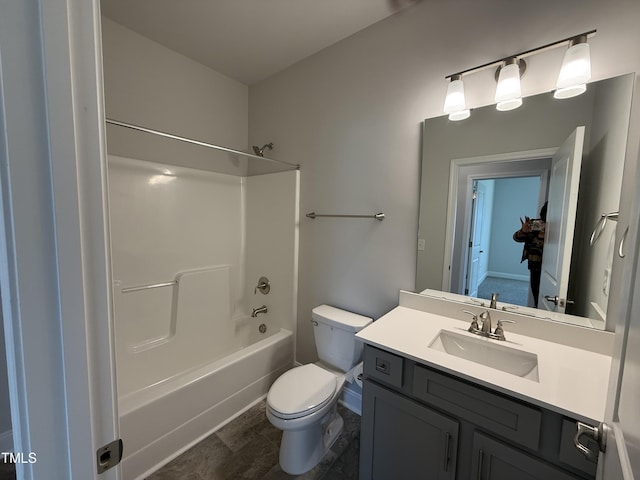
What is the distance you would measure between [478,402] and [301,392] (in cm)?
91

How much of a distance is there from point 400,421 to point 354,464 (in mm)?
634

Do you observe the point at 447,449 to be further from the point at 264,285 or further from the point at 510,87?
the point at 264,285

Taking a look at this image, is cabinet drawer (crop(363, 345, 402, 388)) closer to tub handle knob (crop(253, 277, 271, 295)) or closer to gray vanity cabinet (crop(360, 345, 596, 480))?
gray vanity cabinet (crop(360, 345, 596, 480))

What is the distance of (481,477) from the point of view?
98 centimetres

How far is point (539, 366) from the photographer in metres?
1.06

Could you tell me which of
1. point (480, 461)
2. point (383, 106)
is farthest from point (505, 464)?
point (383, 106)

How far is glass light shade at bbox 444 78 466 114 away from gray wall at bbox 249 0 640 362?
0.08 metres

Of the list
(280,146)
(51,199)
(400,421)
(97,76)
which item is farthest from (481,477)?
(280,146)

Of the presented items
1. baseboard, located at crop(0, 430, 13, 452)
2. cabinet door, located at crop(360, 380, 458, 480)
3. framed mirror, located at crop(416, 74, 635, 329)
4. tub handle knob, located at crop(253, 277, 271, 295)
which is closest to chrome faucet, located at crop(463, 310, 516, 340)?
framed mirror, located at crop(416, 74, 635, 329)

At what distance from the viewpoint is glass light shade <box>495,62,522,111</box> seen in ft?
4.08

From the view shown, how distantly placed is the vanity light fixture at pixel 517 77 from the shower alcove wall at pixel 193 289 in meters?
1.20

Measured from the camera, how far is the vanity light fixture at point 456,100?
54.7 inches

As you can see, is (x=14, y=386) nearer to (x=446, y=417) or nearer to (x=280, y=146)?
(x=446, y=417)

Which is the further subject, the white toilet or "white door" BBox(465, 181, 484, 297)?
"white door" BBox(465, 181, 484, 297)
